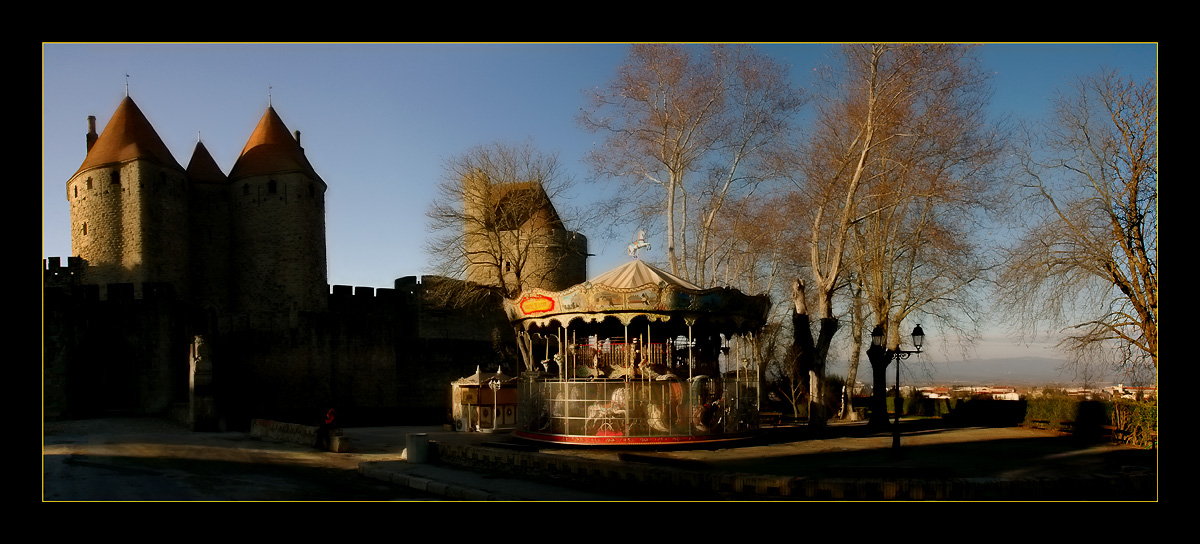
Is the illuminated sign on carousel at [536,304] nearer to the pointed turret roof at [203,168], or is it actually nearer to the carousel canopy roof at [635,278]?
the carousel canopy roof at [635,278]

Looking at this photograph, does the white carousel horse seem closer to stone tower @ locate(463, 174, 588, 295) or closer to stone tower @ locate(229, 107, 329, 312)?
stone tower @ locate(463, 174, 588, 295)

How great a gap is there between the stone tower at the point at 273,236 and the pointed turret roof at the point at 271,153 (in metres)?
0.04

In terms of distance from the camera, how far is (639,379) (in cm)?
1897

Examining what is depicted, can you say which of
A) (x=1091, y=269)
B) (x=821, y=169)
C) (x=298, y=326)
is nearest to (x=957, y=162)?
(x=821, y=169)

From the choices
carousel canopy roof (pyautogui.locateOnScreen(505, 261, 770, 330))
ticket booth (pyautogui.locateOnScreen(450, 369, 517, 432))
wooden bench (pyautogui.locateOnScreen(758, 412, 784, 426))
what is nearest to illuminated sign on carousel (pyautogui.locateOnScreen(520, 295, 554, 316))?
carousel canopy roof (pyautogui.locateOnScreen(505, 261, 770, 330))

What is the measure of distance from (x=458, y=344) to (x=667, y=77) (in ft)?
57.7

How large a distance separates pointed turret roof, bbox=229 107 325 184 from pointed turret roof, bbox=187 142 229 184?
597mm

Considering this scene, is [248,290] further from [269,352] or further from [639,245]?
[639,245]

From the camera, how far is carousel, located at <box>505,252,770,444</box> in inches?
739

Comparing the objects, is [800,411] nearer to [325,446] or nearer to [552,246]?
[552,246]

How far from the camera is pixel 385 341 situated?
38.6 metres

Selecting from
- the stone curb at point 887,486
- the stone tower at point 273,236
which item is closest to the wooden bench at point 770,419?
the stone curb at point 887,486

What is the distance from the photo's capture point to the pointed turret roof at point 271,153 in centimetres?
3831

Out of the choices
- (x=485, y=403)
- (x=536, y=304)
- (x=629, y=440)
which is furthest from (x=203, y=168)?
(x=629, y=440)
